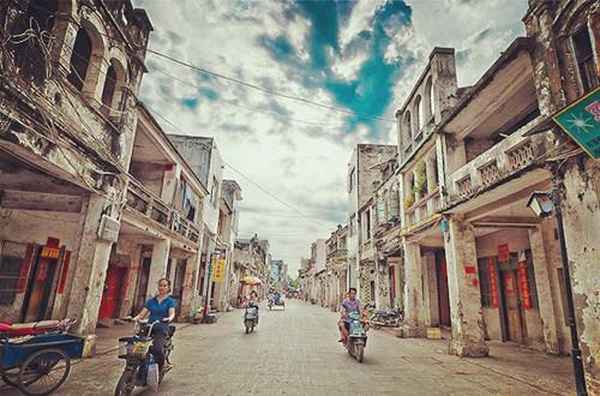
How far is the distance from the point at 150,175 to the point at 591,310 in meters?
14.0

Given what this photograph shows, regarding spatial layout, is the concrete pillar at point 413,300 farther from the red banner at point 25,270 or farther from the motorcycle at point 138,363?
the red banner at point 25,270

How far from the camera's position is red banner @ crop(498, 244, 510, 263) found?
38.6 ft

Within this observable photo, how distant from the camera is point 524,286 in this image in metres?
10.9

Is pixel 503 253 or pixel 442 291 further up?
pixel 503 253

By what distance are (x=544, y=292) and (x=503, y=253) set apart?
2215 millimetres

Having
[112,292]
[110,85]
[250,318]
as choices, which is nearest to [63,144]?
[110,85]

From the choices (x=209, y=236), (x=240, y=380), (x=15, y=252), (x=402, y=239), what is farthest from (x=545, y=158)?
(x=209, y=236)

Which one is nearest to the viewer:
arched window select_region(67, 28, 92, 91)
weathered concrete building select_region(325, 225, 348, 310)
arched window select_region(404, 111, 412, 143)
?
arched window select_region(67, 28, 92, 91)

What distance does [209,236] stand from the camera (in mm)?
19203

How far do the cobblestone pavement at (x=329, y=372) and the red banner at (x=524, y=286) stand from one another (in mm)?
1683

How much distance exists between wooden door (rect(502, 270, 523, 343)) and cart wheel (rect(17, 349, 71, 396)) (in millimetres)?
12855

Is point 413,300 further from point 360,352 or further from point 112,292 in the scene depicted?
point 112,292

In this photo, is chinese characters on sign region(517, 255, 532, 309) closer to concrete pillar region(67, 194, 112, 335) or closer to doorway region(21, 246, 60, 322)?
concrete pillar region(67, 194, 112, 335)

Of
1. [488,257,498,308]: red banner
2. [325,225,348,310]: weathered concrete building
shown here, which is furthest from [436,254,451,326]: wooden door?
[325,225,348,310]: weathered concrete building
